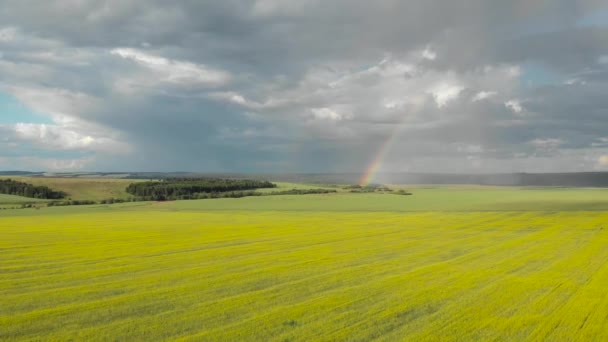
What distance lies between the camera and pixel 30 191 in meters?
134

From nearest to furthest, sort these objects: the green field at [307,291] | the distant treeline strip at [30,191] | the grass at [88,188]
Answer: the green field at [307,291], the distant treeline strip at [30,191], the grass at [88,188]

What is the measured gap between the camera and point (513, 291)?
17219mm

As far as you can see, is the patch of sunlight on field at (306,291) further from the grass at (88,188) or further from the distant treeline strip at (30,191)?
the grass at (88,188)

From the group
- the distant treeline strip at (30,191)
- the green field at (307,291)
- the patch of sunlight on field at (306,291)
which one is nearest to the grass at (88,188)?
the distant treeline strip at (30,191)

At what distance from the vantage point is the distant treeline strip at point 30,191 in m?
132

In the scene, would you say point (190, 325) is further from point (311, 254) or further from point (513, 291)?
point (311, 254)

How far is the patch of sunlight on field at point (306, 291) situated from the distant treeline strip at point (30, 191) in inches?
4431

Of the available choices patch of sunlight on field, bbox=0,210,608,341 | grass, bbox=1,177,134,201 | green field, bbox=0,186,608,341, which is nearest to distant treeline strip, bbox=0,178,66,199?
grass, bbox=1,177,134,201

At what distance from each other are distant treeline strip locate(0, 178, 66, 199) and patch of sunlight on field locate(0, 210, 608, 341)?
11255 cm

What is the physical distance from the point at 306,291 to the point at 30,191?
139 metres

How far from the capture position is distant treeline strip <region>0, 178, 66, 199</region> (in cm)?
13250

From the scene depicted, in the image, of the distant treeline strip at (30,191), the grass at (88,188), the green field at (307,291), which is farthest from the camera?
the grass at (88,188)

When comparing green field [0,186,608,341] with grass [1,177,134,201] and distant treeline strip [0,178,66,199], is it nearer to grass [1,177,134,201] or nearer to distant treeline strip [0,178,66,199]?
distant treeline strip [0,178,66,199]

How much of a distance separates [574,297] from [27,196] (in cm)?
14287
